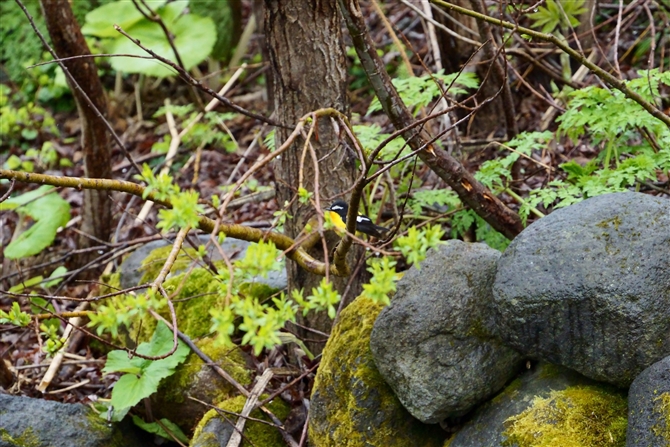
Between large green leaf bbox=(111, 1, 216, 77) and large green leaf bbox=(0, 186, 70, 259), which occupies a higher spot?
large green leaf bbox=(111, 1, 216, 77)

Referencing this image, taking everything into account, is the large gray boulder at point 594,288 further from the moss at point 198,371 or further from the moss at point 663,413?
the moss at point 198,371

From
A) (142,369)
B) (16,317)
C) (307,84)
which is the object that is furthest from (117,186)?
(142,369)

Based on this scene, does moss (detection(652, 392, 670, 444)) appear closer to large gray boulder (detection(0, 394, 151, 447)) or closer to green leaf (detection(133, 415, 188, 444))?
green leaf (detection(133, 415, 188, 444))

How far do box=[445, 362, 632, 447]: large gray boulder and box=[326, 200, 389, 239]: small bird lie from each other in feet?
3.82

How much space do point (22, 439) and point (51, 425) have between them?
0.51ft

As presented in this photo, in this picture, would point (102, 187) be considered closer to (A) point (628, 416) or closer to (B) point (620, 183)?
(A) point (628, 416)

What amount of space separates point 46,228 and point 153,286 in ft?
13.9

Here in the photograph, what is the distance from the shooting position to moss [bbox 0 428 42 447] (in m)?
3.60

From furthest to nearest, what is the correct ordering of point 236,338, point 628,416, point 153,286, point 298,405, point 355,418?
point 236,338, point 298,405, point 355,418, point 628,416, point 153,286

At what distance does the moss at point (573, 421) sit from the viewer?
99.7 inches

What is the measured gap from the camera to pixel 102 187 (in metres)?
2.58

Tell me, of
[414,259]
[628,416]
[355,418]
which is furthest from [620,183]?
[414,259]

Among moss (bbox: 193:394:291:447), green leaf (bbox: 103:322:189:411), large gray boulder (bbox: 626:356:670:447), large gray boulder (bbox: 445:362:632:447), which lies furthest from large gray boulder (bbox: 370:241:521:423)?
green leaf (bbox: 103:322:189:411)

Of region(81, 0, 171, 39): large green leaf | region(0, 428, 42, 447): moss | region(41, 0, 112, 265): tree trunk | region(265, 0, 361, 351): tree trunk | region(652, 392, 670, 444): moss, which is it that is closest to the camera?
region(652, 392, 670, 444): moss
